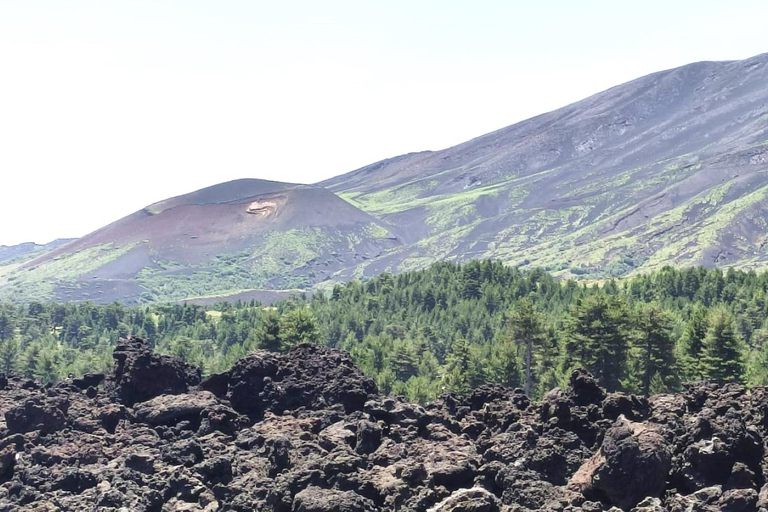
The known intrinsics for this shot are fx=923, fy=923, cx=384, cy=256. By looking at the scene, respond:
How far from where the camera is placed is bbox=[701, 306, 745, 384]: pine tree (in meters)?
60.2

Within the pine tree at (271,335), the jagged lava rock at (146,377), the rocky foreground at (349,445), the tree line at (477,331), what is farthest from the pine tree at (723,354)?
the jagged lava rock at (146,377)

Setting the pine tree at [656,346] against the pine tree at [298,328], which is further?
the pine tree at [298,328]

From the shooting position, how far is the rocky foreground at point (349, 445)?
969 inches

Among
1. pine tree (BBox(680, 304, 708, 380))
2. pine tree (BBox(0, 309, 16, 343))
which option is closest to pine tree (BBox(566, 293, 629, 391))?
pine tree (BBox(680, 304, 708, 380))

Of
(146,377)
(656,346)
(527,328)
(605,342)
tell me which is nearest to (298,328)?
(527,328)

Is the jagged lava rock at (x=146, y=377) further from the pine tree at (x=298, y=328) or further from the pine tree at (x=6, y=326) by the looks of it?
the pine tree at (x=6, y=326)

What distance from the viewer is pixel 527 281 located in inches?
4781

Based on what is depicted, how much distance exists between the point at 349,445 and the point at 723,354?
38657 mm

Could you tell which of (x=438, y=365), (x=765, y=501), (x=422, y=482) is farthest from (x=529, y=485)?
(x=438, y=365)

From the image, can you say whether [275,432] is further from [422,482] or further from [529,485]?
[529,485]

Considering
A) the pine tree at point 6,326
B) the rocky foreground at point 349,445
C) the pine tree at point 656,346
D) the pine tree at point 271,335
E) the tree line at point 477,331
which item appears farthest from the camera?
Result: the pine tree at point 6,326

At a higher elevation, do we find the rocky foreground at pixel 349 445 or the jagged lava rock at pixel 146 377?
the jagged lava rock at pixel 146 377

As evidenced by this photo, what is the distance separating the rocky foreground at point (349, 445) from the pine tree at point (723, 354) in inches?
1122

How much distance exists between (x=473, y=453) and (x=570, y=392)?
15.7 feet
